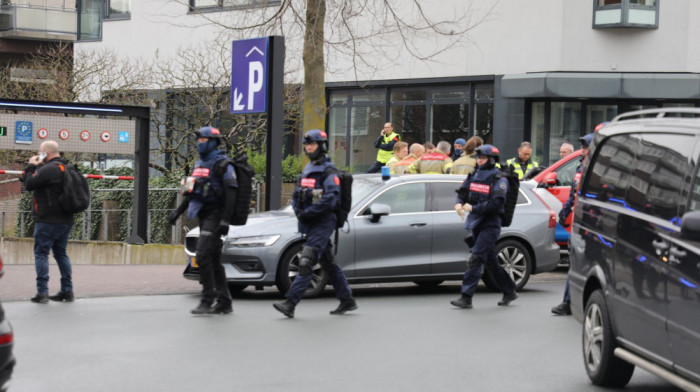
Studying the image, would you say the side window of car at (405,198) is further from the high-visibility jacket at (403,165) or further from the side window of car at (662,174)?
the side window of car at (662,174)

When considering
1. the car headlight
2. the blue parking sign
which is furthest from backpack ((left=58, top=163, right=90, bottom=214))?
the blue parking sign

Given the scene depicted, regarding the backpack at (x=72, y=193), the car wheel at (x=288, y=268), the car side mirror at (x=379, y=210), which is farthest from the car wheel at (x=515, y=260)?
the backpack at (x=72, y=193)

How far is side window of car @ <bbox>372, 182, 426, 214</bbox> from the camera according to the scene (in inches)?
521

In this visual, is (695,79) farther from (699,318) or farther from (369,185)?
(699,318)

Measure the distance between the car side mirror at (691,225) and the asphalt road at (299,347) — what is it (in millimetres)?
2082

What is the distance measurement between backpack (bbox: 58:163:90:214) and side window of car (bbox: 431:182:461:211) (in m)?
Result: 4.06

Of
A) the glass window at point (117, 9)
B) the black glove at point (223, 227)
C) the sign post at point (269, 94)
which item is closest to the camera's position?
the black glove at point (223, 227)

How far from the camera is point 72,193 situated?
1217 centimetres

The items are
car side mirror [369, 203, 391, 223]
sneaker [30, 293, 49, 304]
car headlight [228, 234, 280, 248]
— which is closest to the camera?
sneaker [30, 293, 49, 304]

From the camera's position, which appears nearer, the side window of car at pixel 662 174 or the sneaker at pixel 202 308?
the side window of car at pixel 662 174

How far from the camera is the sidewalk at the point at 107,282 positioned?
13.6 meters

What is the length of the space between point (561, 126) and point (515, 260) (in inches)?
544

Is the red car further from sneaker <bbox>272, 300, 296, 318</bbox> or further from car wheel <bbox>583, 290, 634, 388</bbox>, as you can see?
car wheel <bbox>583, 290, 634, 388</bbox>

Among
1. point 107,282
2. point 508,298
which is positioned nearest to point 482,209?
point 508,298
